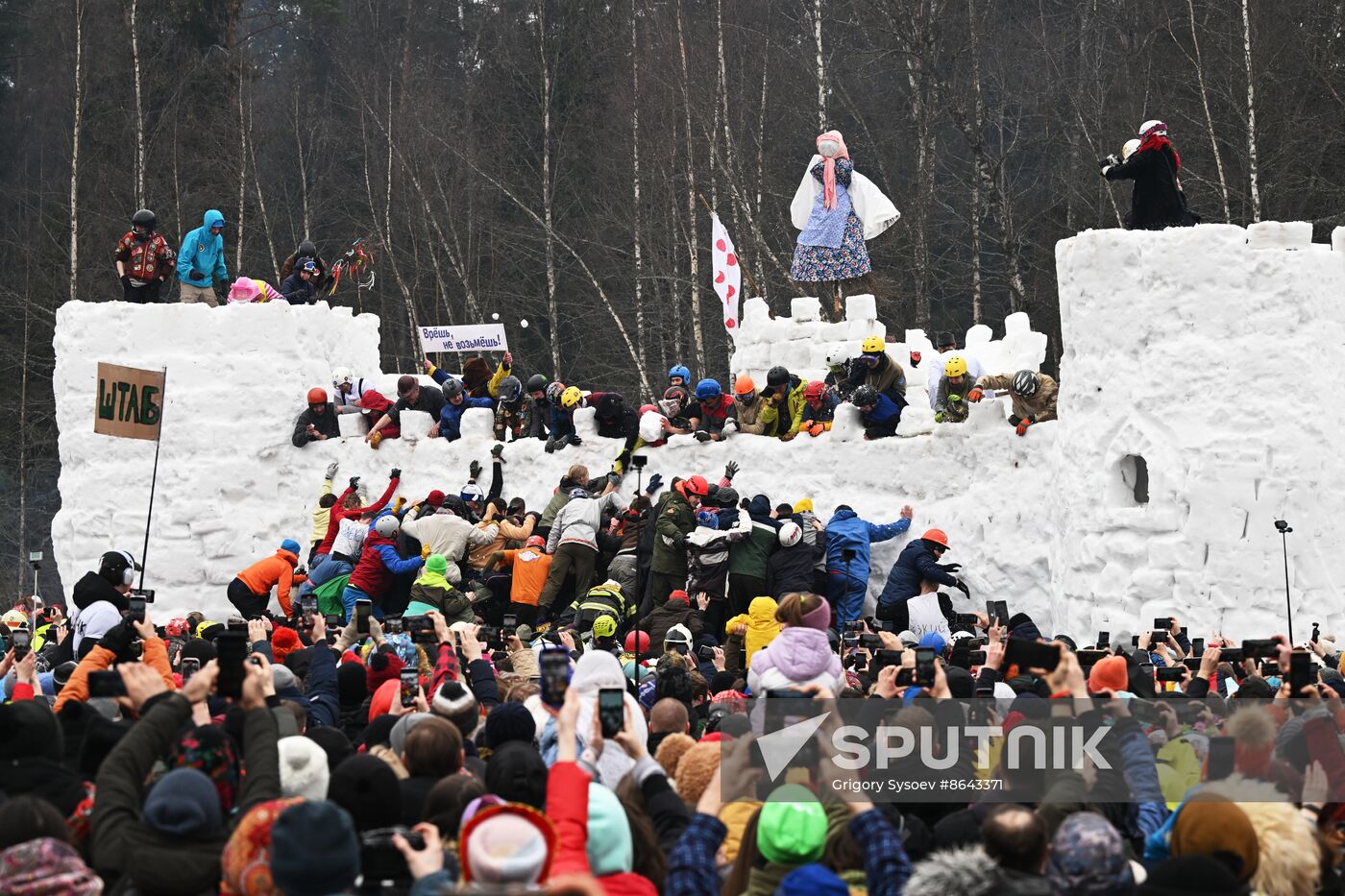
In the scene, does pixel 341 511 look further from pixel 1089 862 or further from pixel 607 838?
pixel 1089 862

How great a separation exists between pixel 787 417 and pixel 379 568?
3.59 metres

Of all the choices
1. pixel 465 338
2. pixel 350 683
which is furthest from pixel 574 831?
pixel 465 338

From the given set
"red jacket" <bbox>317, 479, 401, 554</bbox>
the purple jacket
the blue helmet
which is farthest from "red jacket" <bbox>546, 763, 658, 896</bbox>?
"red jacket" <bbox>317, 479, 401, 554</bbox>

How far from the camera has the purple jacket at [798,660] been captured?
25.2 ft

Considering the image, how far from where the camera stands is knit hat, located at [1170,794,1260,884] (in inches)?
197

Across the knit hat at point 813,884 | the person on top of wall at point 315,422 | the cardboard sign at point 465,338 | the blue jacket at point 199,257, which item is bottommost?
the knit hat at point 813,884

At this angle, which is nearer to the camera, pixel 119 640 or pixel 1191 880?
pixel 1191 880

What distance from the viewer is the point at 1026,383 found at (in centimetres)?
1411

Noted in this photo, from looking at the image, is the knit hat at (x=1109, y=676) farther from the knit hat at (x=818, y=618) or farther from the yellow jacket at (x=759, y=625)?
the yellow jacket at (x=759, y=625)

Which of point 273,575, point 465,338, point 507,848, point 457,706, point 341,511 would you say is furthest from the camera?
point 465,338

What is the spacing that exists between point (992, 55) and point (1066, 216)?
3.19 m

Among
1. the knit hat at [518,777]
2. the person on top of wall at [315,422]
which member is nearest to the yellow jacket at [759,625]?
the knit hat at [518,777]

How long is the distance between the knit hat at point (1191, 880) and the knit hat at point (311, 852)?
2.08m

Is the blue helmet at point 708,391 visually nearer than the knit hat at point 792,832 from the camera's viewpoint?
No
